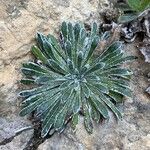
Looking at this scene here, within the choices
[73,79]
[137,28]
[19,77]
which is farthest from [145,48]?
[19,77]

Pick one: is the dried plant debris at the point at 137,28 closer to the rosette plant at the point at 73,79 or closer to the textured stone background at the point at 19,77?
the textured stone background at the point at 19,77

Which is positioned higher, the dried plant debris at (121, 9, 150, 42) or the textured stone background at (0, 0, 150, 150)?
the dried plant debris at (121, 9, 150, 42)

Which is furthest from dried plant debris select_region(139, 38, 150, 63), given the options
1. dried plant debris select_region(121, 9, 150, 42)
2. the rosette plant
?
the rosette plant

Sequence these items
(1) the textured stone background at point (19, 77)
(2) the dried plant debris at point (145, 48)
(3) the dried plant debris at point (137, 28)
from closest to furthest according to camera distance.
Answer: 1. (1) the textured stone background at point (19, 77)
2. (2) the dried plant debris at point (145, 48)
3. (3) the dried plant debris at point (137, 28)

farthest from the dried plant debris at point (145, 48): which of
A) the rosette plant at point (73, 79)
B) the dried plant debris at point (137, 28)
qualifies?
the rosette plant at point (73, 79)

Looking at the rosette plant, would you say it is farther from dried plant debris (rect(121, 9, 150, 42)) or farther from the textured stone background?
dried plant debris (rect(121, 9, 150, 42))

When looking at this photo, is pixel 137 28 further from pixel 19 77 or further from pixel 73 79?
pixel 19 77

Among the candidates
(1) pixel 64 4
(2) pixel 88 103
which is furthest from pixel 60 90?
(1) pixel 64 4
